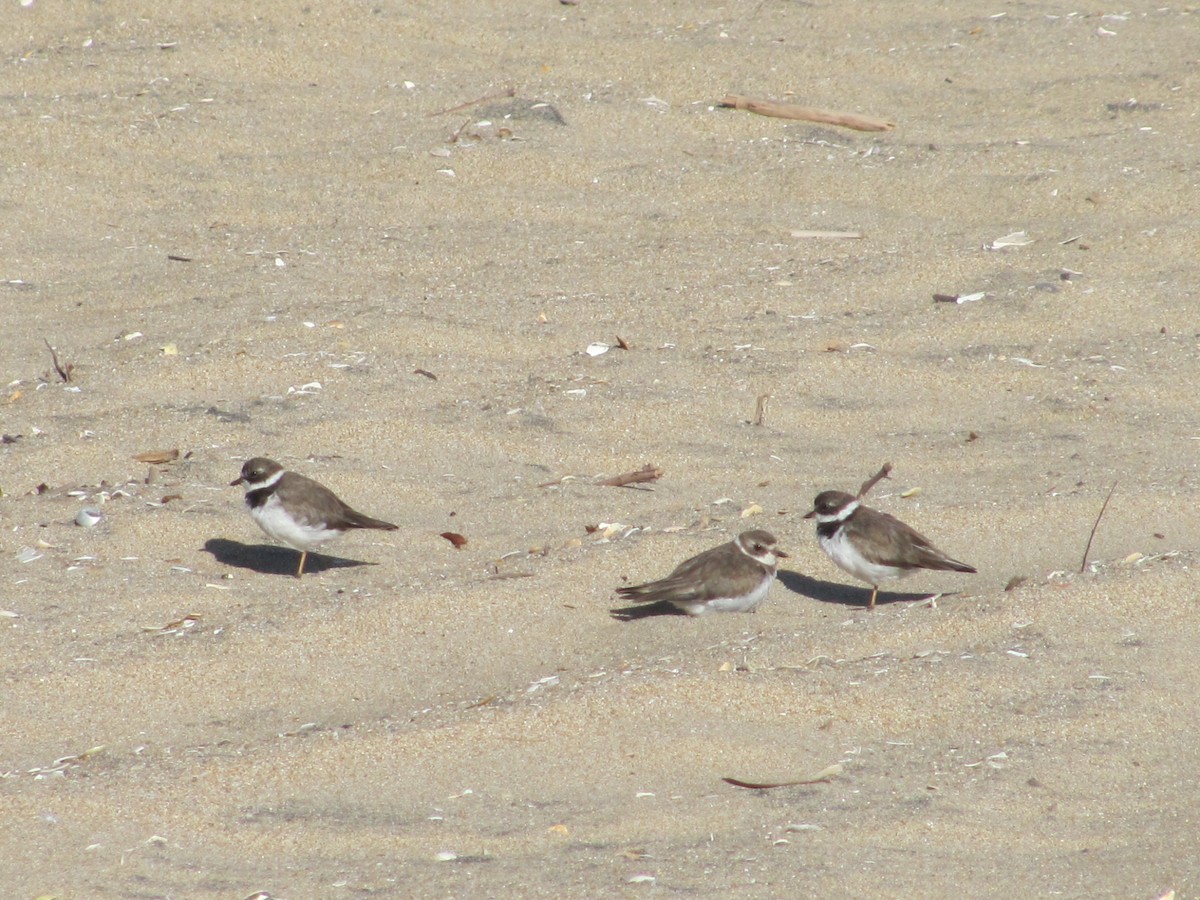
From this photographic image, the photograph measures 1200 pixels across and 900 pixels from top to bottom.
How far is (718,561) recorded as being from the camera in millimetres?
5504

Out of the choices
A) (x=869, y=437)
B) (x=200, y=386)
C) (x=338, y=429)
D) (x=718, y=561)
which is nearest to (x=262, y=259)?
(x=200, y=386)

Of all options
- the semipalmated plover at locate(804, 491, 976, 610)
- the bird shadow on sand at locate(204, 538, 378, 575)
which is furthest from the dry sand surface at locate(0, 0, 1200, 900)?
the semipalmated plover at locate(804, 491, 976, 610)

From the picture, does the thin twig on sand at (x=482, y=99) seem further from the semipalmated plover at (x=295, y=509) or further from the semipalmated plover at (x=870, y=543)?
the semipalmated plover at (x=870, y=543)

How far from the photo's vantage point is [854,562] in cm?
585

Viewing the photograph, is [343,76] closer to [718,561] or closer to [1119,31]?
[1119,31]

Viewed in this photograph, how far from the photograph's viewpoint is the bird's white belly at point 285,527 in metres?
5.88

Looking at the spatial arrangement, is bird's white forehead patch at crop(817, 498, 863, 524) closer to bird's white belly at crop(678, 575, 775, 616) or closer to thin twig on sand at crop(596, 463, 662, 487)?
bird's white belly at crop(678, 575, 775, 616)

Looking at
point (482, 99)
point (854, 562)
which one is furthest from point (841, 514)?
point (482, 99)

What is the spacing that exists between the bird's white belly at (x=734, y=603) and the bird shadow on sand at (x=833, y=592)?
0.54 m

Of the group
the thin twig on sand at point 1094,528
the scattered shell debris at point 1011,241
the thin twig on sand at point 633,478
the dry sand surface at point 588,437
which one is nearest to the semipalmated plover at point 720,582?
the dry sand surface at point 588,437

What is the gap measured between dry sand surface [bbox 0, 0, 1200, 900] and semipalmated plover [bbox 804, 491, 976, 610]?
0.17m

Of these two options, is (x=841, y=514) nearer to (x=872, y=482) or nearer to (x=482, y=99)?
(x=872, y=482)

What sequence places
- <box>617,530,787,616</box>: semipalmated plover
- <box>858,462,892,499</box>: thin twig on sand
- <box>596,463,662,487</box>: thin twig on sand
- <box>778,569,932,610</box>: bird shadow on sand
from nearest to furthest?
<box>617,530,787,616</box>: semipalmated plover → <box>778,569,932,610</box>: bird shadow on sand → <box>858,462,892,499</box>: thin twig on sand → <box>596,463,662,487</box>: thin twig on sand

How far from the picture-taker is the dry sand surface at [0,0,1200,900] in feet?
14.2
